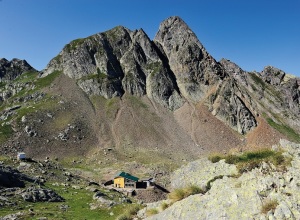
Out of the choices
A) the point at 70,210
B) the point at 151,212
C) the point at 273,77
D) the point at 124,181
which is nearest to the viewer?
the point at 151,212

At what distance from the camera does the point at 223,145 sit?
131500 millimetres

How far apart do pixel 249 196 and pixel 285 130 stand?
15529cm

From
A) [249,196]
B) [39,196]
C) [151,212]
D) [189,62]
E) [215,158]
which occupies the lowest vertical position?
[151,212]

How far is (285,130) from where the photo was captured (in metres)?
153

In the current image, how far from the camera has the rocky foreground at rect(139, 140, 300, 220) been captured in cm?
1024

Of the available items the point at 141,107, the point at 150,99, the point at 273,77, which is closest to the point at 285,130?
the point at 273,77

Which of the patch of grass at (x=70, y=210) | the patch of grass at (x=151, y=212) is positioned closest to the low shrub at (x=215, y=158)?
the patch of grass at (x=151, y=212)

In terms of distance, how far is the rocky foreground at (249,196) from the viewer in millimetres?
10242

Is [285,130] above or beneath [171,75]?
beneath

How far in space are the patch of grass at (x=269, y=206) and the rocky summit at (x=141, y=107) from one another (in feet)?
248

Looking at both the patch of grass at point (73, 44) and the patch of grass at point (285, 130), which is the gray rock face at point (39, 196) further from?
the patch of grass at point (73, 44)

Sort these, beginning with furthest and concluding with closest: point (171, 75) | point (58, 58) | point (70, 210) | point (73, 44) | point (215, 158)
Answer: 1. point (58, 58)
2. point (73, 44)
3. point (171, 75)
4. point (70, 210)
5. point (215, 158)

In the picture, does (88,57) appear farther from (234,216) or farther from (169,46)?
(234,216)

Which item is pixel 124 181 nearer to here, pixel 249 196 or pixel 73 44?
pixel 249 196
